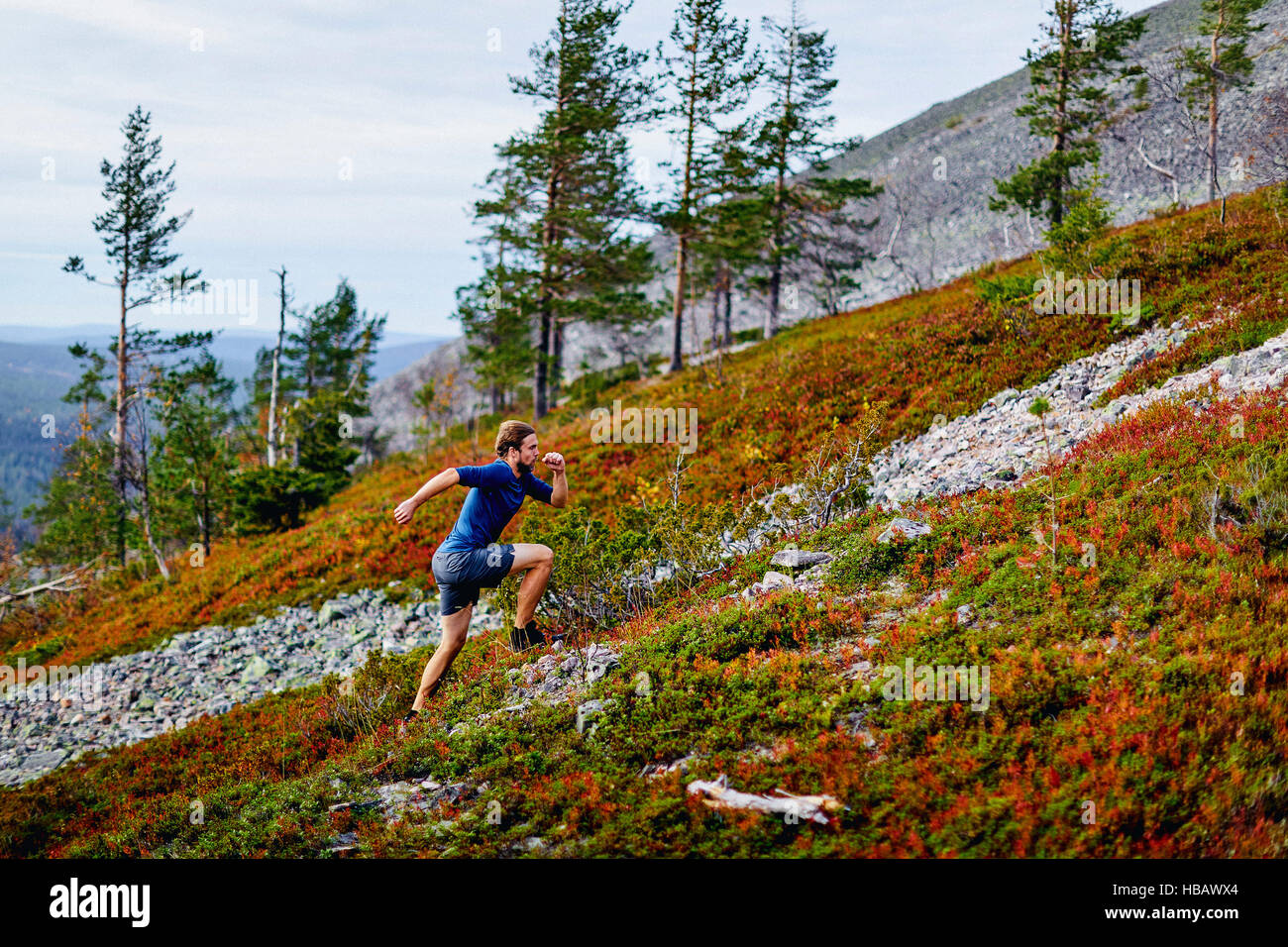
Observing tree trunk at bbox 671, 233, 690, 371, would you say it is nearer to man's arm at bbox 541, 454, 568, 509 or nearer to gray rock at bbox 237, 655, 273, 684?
gray rock at bbox 237, 655, 273, 684

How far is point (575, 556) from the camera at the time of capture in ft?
27.0

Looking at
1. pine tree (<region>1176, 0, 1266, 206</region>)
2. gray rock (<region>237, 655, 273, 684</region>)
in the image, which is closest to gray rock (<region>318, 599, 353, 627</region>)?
gray rock (<region>237, 655, 273, 684</region>)

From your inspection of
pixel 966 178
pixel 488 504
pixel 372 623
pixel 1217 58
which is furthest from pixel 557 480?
pixel 966 178

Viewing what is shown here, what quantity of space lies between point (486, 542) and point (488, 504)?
14.0 inches

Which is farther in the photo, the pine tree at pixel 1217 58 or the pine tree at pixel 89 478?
the pine tree at pixel 1217 58

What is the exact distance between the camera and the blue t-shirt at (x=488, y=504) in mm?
6590

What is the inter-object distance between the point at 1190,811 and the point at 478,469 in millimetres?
5486

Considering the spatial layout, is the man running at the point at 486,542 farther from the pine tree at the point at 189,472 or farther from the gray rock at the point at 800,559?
the pine tree at the point at 189,472

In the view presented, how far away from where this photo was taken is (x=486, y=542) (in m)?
6.71

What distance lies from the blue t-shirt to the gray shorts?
80mm

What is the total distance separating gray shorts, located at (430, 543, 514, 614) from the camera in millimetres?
6543

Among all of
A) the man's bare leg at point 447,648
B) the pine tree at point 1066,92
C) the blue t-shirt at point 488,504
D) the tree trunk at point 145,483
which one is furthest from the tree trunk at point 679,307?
the man's bare leg at point 447,648

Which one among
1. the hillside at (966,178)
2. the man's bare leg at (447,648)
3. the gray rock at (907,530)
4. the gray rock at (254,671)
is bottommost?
the gray rock at (254,671)
